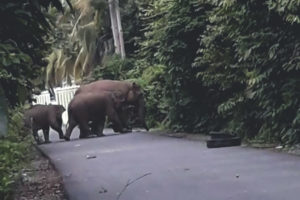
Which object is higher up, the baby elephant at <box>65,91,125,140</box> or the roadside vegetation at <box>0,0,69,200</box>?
the roadside vegetation at <box>0,0,69,200</box>

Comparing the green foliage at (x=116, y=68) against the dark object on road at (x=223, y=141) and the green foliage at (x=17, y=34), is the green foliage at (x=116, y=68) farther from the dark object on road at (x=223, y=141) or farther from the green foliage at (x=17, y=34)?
the green foliage at (x=17, y=34)

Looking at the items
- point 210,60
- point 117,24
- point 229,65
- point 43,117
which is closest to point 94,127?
point 43,117

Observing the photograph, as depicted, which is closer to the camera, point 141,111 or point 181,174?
point 181,174

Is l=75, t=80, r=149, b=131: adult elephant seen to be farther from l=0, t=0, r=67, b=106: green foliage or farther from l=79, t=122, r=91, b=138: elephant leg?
l=0, t=0, r=67, b=106: green foliage

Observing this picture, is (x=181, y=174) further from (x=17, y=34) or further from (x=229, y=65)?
(x=229, y=65)

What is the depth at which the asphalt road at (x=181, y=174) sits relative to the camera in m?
7.09

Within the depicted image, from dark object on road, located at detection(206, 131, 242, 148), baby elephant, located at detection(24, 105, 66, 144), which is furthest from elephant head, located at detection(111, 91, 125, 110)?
dark object on road, located at detection(206, 131, 242, 148)

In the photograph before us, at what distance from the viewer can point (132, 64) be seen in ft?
93.7

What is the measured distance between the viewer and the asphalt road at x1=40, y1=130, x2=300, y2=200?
7.09 meters

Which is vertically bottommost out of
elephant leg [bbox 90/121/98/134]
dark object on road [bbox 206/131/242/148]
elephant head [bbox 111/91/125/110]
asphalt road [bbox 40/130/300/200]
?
elephant leg [bbox 90/121/98/134]

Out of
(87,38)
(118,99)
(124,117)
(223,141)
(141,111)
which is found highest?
(87,38)

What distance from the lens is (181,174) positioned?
8.66 metres

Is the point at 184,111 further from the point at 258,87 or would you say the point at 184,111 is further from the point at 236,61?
the point at 258,87

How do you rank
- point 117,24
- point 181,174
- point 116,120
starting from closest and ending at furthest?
point 181,174, point 116,120, point 117,24
